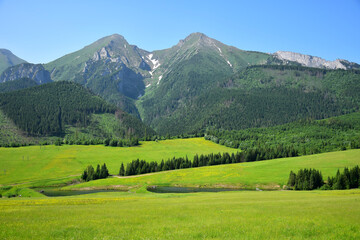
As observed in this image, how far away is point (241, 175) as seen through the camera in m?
119

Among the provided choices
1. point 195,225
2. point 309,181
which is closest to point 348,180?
point 309,181

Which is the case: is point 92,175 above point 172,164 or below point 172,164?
below

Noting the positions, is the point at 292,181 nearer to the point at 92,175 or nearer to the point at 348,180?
the point at 348,180

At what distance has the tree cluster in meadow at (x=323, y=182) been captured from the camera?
79875 millimetres

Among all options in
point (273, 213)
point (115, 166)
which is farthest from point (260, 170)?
point (273, 213)

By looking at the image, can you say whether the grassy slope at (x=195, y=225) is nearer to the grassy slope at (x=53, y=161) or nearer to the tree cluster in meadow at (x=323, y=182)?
the tree cluster in meadow at (x=323, y=182)

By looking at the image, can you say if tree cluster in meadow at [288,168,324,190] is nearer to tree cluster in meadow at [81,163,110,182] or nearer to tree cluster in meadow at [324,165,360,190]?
tree cluster in meadow at [324,165,360,190]

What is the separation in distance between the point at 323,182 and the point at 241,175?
3656cm

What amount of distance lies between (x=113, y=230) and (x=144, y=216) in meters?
7.21

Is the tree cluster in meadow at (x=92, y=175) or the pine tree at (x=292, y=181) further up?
the pine tree at (x=292, y=181)

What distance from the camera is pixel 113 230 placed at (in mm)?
22297

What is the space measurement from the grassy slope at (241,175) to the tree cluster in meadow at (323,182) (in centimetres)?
1098

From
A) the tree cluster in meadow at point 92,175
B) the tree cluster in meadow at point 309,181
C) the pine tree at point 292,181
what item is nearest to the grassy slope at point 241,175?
the pine tree at point 292,181

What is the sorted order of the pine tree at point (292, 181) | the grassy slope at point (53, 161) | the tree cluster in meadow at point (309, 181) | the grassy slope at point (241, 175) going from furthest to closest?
the grassy slope at point (53, 161), the grassy slope at point (241, 175), the pine tree at point (292, 181), the tree cluster in meadow at point (309, 181)
